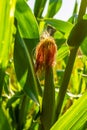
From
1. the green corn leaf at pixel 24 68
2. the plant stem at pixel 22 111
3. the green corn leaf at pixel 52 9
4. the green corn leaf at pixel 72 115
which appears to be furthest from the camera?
the green corn leaf at pixel 52 9

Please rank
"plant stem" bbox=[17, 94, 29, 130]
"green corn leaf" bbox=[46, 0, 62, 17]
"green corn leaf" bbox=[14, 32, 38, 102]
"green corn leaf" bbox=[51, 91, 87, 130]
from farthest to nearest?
"green corn leaf" bbox=[46, 0, 62, 17]
"plant stem" bbox=[17, 94, 29, 130]
"green corn leaf" bbox=[14, 32, 38, 102]
"green corn leaf" bbox=[51, 91, 87, 130]

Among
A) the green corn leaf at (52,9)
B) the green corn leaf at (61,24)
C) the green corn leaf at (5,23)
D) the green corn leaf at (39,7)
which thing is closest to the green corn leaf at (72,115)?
the green corn leaf at (5,23)

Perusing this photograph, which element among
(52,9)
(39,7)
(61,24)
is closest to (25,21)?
(61,24)

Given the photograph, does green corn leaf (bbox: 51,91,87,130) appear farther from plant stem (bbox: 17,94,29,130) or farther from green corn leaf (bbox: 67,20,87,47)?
plant stem (bbox: 17,94,29,130)

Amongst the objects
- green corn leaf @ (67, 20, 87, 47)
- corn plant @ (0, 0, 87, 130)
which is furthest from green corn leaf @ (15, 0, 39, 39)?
green corn leaf @ (67, 20, 87, 47)

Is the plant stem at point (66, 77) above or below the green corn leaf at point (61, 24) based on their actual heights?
below

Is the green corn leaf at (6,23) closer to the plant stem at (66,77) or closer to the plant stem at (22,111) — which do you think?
the plant stem at (66,77)

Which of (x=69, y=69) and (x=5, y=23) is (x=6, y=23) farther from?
(x=69, y=69)

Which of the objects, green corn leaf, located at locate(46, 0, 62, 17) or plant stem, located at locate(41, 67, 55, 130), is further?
green corn leaf, located at locate(46, 0, 62, 17)

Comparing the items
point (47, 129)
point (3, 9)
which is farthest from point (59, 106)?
point (3, 9)
